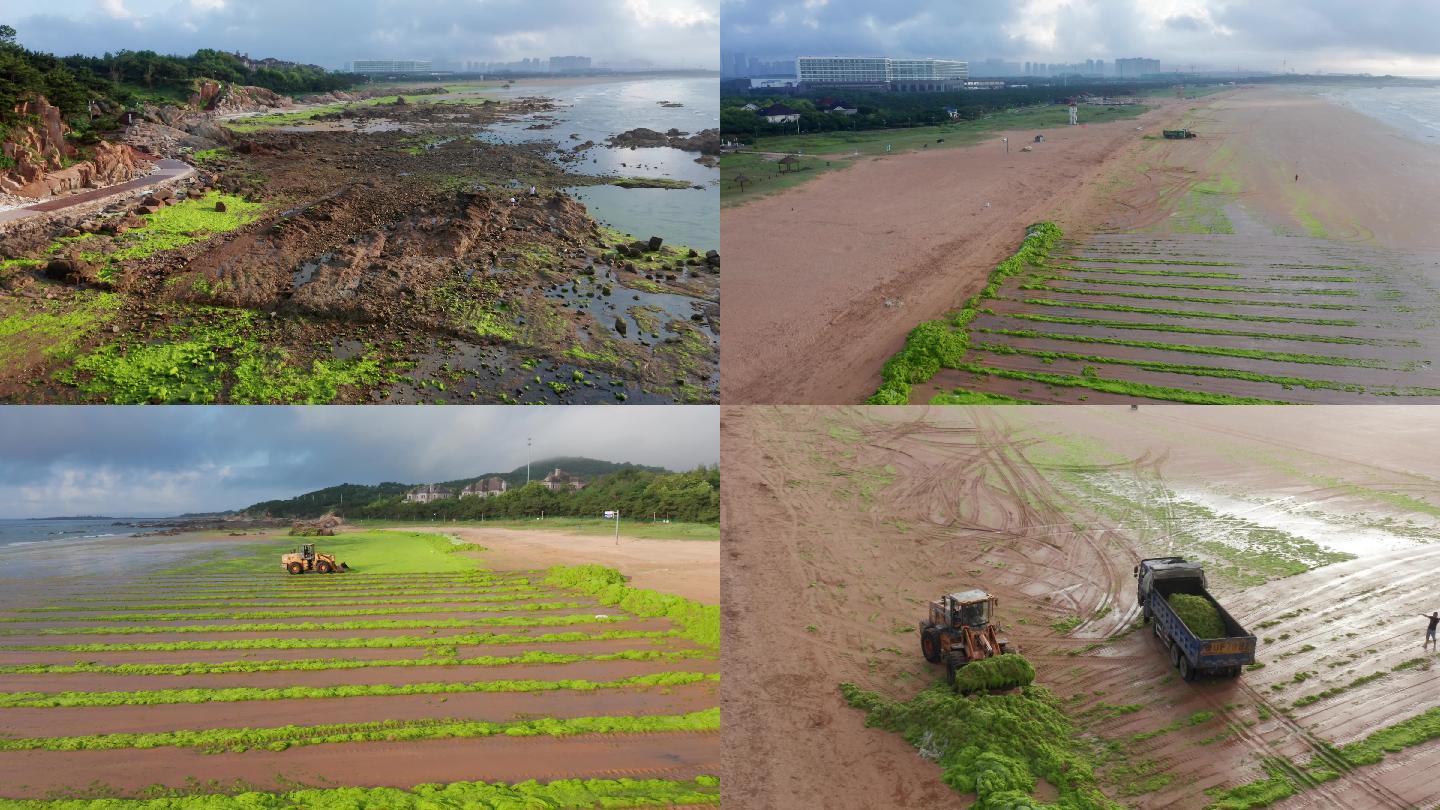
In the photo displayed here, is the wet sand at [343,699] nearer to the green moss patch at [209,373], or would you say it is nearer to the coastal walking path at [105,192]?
the green moss patch at [209,373]

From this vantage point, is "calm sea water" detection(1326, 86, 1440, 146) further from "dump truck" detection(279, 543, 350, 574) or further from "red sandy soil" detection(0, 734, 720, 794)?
"dump truck" detection(279, 543, 350, 574)

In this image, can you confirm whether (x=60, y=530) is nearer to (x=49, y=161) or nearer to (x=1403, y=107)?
(x=49, y=161)

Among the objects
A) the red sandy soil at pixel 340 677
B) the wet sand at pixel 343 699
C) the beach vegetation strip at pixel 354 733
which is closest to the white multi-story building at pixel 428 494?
the wet sand at pixel 343 699

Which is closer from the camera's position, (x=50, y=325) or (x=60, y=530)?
(x=50, y=325)

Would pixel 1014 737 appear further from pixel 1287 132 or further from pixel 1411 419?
pixel 1287 132

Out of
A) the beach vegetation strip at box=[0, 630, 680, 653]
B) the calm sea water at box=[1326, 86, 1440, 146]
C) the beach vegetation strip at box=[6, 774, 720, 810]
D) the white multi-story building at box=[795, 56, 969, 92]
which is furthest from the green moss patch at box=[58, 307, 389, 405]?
the white multi-story building at box=[795, 56, 969, 92]

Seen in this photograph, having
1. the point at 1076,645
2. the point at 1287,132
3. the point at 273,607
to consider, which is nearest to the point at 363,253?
the point at 273,607

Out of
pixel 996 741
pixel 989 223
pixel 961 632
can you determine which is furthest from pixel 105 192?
pixel 996 741
